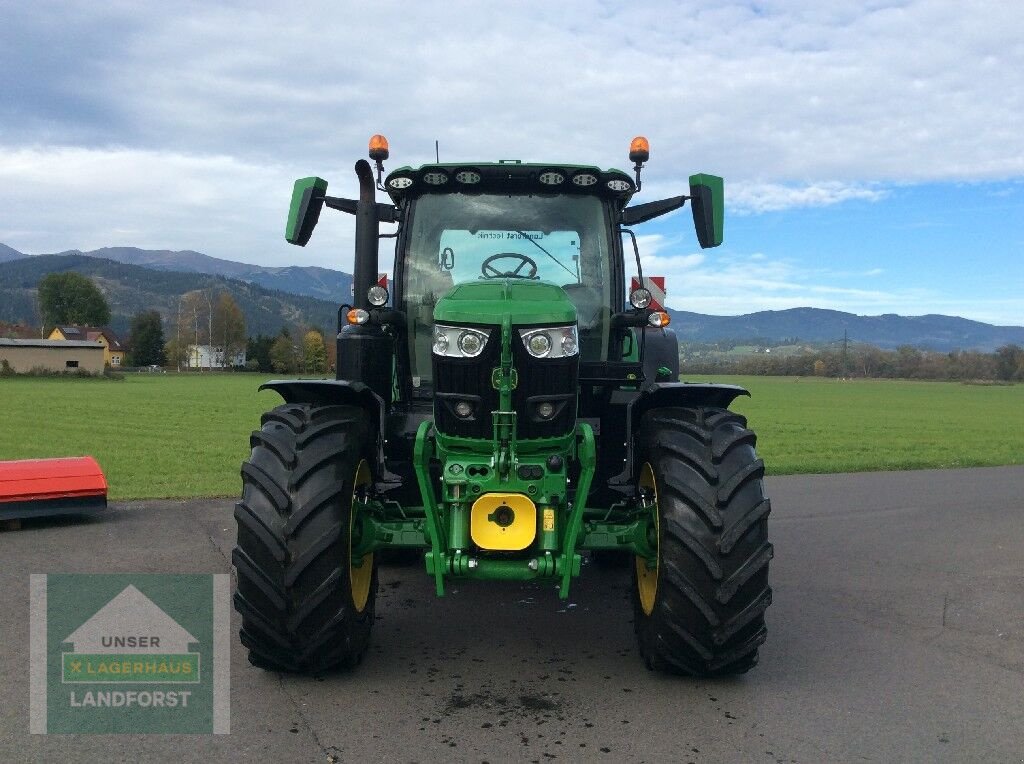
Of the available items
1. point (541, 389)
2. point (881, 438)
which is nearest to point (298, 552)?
point (541, 389)

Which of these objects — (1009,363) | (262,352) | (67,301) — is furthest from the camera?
(67,301)

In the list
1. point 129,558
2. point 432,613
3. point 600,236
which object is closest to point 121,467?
point 129,558

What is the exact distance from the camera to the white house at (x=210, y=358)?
116812mm

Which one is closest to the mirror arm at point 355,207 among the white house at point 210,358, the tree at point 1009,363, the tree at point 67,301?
the tree at point 1009,363

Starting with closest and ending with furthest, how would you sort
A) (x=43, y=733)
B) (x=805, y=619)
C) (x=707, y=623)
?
(x=43, y=733) → (x=707, y=623) → (x=805, y=619)

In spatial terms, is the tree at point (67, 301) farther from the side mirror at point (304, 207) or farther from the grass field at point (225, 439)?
the side mirror at point (304, 207)

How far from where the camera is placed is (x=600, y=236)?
551 centimetres

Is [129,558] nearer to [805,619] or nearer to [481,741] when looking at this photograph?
[481,741]

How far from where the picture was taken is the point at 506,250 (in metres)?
5.52

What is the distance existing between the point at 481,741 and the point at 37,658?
2449mm

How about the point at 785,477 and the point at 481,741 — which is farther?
the point at 785,477

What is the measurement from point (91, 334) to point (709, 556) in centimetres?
12789

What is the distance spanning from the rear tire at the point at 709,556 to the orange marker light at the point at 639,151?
1.98 metres

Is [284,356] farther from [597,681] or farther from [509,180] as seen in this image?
[597,681]
